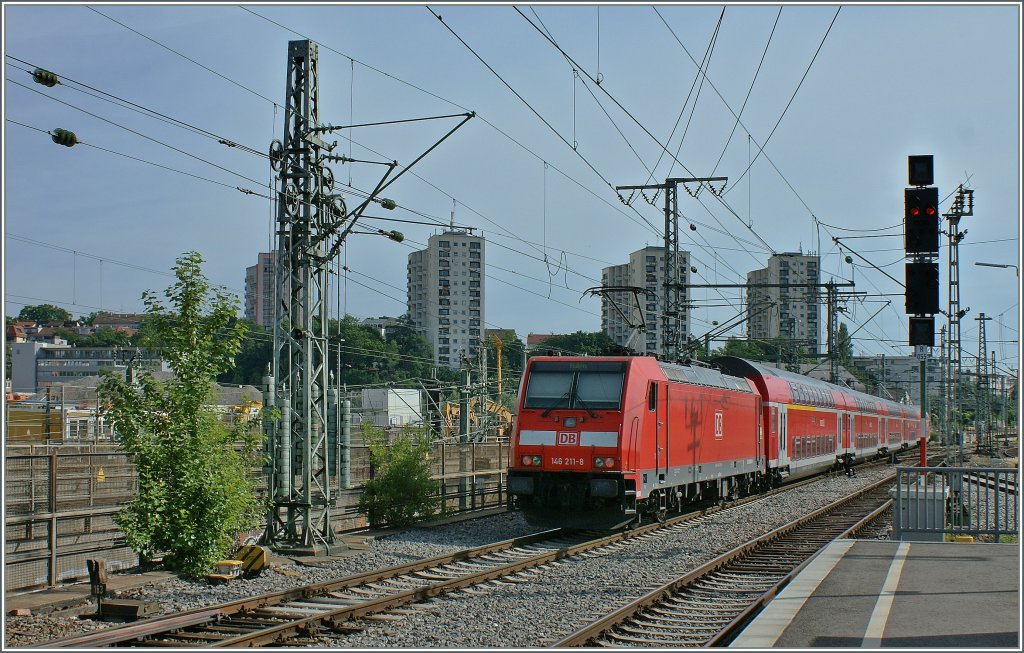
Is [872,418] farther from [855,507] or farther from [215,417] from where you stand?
[215,417]

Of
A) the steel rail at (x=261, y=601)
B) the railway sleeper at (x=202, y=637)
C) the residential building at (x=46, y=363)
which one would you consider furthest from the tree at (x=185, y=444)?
the residential building at (x=46, y=363)

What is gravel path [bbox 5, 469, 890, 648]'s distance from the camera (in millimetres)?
10273

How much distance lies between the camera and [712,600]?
41.5 feet

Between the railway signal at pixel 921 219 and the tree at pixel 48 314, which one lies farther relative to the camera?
the tree at pixel 48 314

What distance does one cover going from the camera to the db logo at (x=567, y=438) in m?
18.3

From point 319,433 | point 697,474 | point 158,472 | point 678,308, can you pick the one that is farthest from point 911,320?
point 678,308

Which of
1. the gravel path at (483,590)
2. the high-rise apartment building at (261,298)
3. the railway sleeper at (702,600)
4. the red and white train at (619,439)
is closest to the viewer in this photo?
the gravel path at (483,590)

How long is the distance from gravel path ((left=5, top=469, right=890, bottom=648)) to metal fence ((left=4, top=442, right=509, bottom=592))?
1.70 metres

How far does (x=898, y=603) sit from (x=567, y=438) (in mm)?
8388

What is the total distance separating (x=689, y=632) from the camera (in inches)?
423

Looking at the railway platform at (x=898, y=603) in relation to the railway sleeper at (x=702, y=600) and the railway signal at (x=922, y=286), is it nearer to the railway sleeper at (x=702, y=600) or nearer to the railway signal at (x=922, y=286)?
the railway sleeper at (x=702, y=600)

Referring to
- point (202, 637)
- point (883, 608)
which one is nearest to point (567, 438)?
point (883, 608)

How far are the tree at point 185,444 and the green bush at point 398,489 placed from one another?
5.82 metres

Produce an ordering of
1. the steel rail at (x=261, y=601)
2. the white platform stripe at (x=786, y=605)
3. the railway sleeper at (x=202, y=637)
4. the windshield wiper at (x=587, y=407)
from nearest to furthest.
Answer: the white platform stripe at (x=786, y=605) → the steel rail at (x=261, y=601) → the railway sleeper at (x=202, y=637) → the windshield wiper at (x=587, y=407)
